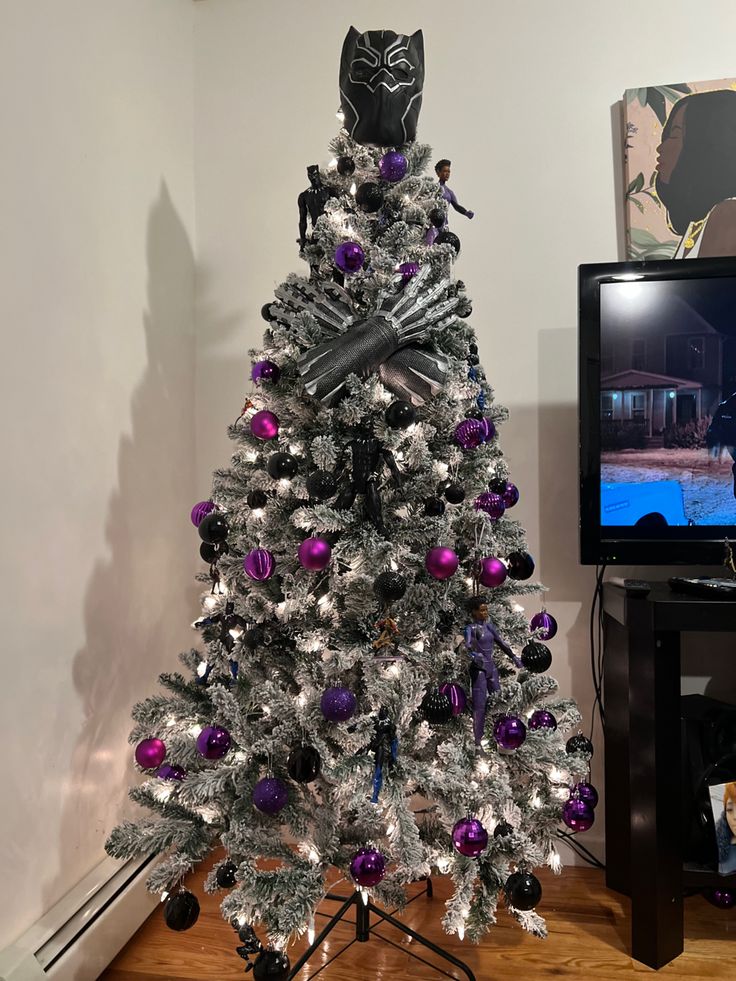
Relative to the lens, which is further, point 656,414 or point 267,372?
point 656,414

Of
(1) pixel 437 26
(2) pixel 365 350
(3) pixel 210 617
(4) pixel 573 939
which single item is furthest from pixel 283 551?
(1) pixel 437 26

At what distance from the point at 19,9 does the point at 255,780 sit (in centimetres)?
152

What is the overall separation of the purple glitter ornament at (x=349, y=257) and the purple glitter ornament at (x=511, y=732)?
0.90 m

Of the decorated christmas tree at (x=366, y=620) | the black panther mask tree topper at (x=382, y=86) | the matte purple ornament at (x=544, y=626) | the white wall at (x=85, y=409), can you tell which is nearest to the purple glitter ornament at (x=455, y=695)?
the decorated christmas tree at (x=366, y=620)

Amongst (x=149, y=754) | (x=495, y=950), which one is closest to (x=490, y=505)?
(x=149, y=754)

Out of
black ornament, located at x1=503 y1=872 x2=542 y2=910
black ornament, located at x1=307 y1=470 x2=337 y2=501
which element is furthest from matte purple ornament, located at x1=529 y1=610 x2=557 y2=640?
black ornament, located at x1=307 y1=470 x2=337 y2=501

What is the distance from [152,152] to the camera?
183 centimetres

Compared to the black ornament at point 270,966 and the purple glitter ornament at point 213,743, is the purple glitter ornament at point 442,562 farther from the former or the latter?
the black ornament at point 270,966

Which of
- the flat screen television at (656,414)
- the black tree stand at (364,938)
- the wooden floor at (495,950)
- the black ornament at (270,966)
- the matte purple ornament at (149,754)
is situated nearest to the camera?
the black ornament at (270,966)

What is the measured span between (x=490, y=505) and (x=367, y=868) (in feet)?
2.23

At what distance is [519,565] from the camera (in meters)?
1.38

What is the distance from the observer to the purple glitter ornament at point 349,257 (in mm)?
1293

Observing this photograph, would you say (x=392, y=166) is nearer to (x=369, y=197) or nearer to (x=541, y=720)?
(x=369, y=197)

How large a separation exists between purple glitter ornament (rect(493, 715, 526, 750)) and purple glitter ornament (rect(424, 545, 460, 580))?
304 millimetres
